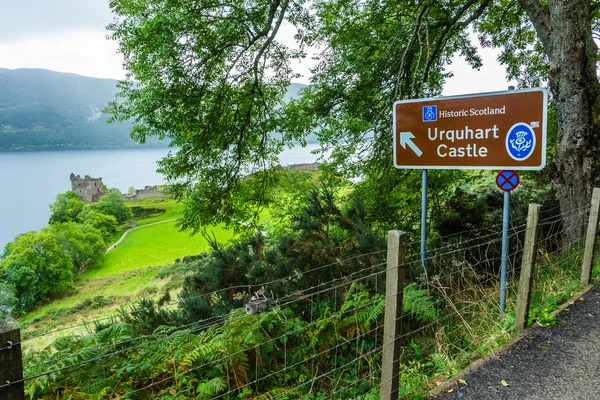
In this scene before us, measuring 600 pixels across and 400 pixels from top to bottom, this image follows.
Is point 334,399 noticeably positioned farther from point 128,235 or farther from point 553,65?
point 128,235

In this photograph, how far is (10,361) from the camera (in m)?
1.58

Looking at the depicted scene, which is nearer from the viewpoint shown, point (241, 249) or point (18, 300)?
point (241, 249)

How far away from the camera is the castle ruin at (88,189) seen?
316ft

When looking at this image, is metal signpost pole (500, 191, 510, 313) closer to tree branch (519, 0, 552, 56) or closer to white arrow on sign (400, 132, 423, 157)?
white arrow on sign (400, 132, 423, 157)

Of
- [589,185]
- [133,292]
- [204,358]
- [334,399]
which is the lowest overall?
[133,292]

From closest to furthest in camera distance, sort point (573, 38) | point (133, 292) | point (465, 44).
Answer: point (573, 38) → point (465, 44) → point (133, 292)

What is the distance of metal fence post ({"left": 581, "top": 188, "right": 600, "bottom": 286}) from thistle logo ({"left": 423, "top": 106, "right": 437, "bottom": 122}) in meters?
2.15

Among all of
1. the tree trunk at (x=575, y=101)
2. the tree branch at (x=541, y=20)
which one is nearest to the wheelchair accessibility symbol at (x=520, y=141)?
the tree trunk at (x=575, y=101)

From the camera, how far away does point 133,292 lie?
41594 mm

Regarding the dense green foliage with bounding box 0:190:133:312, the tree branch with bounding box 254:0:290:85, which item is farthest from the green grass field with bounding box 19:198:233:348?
the tree branch with bounding box 254:0:290:85

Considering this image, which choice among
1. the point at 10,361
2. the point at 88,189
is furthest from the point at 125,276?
the point at 10,361

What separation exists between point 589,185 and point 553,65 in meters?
2.05

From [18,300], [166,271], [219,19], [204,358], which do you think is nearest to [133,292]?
[166,271]

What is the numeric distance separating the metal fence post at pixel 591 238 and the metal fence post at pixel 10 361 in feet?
17.9
